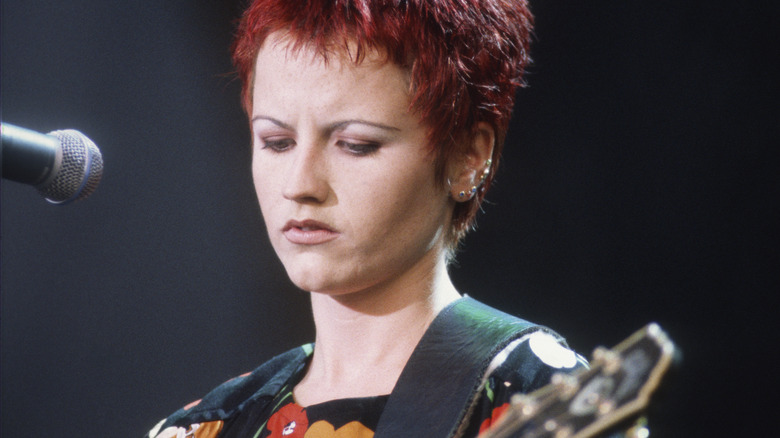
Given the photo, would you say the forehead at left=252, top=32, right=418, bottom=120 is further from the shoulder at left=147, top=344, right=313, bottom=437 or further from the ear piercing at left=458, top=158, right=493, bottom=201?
the shoulder at left=147, top=344, right=313, bottom=437

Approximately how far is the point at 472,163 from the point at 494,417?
42 centimetres

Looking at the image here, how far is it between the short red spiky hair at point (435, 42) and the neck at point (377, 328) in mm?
194

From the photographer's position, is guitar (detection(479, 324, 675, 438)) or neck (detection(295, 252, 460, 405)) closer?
guitar (detection(479, 324, 675, 438))

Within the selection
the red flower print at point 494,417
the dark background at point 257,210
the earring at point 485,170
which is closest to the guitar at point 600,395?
the red flower print at point 494,417

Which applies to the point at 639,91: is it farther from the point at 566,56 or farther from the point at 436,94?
the point at 436,94

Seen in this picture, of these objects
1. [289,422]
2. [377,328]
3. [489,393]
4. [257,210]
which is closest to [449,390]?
[489,393]

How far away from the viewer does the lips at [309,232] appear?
3.96ft

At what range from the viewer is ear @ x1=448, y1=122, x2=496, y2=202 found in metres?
1.31

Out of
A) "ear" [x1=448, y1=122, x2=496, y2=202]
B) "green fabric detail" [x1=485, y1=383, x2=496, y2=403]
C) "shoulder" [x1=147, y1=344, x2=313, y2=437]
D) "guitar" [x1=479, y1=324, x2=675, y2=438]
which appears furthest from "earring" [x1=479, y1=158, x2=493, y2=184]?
"guitar" [x1=479, y1=324, x2=675, y2=438]

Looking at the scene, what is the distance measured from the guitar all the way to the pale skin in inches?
18.2

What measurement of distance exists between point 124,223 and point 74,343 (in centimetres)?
31

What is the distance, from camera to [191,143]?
6.71ft

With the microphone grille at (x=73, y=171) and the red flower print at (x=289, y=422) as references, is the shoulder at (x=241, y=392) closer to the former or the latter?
the red flower print at (x=289, y=422)

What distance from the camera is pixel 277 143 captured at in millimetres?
Answer: 1265
